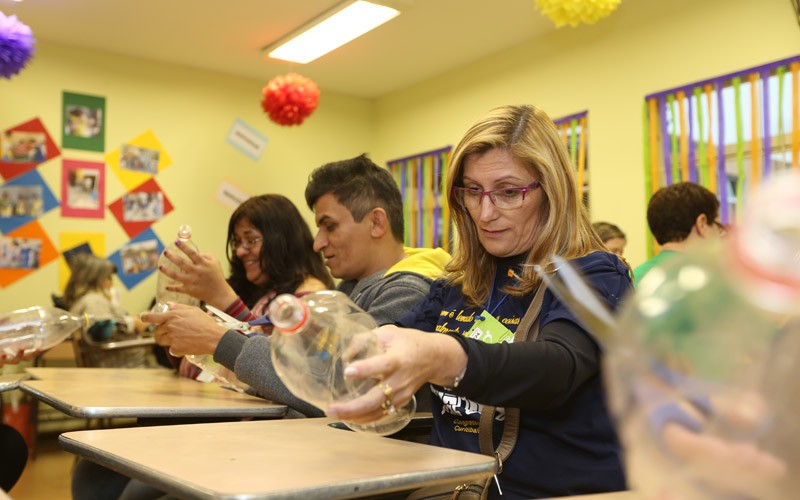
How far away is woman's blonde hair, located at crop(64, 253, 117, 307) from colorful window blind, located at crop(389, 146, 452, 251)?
8.38 feet

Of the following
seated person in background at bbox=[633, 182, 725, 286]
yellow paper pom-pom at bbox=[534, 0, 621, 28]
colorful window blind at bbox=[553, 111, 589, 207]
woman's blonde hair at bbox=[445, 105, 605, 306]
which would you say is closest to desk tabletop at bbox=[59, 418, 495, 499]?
woman's blonde hair at bbox=[445, 105, 605, 306]

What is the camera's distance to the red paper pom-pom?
5.37 metres

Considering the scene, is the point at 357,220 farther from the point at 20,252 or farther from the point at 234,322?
the point at 20,252

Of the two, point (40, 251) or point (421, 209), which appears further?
point (421, 209)

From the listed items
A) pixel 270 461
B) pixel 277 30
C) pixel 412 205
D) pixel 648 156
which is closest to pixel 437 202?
pixel 412 205

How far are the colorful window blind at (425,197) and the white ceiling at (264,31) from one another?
2.48ft

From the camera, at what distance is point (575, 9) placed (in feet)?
12.3

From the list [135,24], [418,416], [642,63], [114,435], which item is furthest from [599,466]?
[135,24]

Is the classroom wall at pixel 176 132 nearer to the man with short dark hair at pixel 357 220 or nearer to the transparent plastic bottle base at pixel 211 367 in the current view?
the transparent plastic bottle base at pixel 211 367

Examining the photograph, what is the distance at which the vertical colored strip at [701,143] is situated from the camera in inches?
173

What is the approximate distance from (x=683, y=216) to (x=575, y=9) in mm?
1185

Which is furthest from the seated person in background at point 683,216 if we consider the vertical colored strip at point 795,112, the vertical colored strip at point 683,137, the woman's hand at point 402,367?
the woman's hand at point 402,367

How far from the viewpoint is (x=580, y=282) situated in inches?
29.9

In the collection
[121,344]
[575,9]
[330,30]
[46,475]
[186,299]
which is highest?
[330,30]
